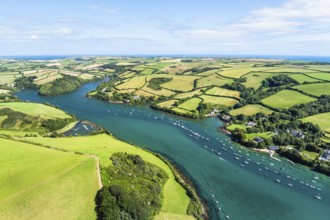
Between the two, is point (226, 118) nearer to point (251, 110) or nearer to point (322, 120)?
point (251, 110)

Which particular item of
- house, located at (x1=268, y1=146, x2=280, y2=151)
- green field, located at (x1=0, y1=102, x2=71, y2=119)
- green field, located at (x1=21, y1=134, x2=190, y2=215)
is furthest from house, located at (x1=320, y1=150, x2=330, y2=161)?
green field, located at (x1=0, y1=102, x2=71, y2=119)

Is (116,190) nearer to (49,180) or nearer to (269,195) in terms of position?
(49,180)

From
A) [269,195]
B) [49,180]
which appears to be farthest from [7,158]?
[269,195]

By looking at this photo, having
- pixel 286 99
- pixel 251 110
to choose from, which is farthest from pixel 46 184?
pixel 286 99

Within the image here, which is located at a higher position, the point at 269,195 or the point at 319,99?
the point at 319,99

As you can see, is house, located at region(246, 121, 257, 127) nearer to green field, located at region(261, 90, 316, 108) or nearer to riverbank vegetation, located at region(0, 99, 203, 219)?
green field, located at region(261, 90, 316, 108)

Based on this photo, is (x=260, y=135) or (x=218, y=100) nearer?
(x=260, y=135)
